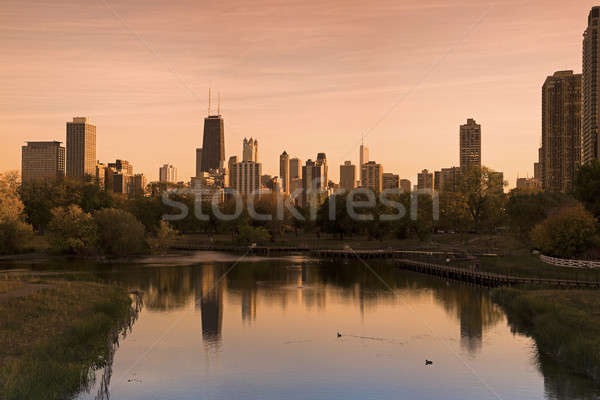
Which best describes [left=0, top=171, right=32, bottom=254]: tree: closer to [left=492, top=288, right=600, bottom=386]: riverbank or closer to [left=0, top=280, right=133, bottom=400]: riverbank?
[left=0, top=280, right=133, bottom=400]: riverbank

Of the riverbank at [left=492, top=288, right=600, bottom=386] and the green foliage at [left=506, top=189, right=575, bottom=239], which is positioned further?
the green foliage at [left=506, top=189, right=575, bottom=239]

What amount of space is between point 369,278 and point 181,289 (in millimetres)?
26801

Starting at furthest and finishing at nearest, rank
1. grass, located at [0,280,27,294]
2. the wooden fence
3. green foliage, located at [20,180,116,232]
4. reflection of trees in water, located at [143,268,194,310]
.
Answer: green foliage, located at [20,180,116,232] → the wooden fence → reflection of trees in water, located at [143,268,194,310] → grass, located at [0,280,27,294]

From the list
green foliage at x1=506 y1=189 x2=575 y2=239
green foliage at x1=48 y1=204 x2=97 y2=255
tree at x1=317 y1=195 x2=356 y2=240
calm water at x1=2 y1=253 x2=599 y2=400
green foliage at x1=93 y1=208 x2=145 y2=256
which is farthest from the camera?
tree at x1=317 y1=195 x2=356 y2=240

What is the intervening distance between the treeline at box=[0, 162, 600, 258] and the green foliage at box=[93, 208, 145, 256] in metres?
0.17

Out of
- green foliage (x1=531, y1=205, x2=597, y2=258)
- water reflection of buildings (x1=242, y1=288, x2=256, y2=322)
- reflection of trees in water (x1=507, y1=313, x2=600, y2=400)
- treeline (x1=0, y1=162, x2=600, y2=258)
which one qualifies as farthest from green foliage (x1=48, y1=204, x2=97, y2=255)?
reflection of trees in water (x1=507, y1=313, x2=600, y2=400)

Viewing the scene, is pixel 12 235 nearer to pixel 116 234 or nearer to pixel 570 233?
pixel 116 234

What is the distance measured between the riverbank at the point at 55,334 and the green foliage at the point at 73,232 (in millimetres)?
45911

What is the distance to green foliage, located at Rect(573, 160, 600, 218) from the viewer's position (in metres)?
79.4

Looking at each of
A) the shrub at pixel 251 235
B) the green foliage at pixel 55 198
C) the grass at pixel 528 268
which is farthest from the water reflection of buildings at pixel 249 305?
the green foliage at pixel 55 198

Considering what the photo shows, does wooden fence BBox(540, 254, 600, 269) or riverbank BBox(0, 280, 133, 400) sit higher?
wooden fence BBox(540, 254, 600, 269)

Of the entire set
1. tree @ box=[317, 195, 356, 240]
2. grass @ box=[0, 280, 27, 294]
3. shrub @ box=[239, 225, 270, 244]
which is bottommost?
grass @ box=[0, 280, 27, 294]

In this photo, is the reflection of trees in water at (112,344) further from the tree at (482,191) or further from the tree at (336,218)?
the tree at (482,191)

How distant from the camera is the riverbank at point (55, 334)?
31.2m
